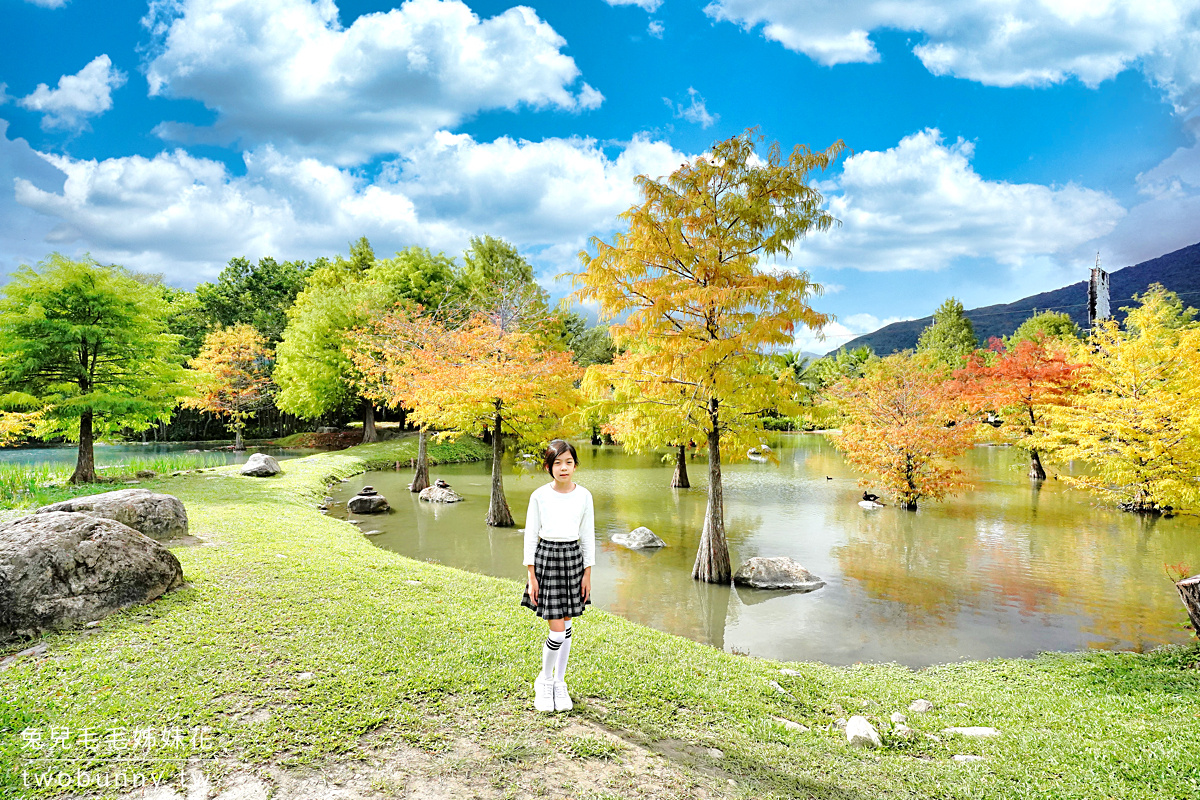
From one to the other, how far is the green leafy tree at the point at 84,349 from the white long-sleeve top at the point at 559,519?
58.0 feet

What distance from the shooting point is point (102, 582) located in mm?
6086

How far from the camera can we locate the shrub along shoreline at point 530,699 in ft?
13.2

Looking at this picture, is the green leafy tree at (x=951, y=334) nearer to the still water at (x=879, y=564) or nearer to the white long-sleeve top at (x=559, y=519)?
the still water at (x=879, y=564)

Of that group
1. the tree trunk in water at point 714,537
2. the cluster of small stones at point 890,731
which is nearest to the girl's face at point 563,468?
the cluster of small stones at point 890,731

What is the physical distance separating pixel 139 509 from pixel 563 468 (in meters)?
8.92

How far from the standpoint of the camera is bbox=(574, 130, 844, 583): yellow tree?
34.5 ft

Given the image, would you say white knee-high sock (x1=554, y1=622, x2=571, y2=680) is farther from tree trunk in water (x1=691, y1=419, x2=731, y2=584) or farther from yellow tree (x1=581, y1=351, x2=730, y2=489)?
tree trunk in water (x1=691, y1=419, x2=731, y2=584)

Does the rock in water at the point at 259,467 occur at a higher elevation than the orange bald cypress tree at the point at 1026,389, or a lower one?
lower

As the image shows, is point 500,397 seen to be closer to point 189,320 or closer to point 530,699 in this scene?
point 530,699

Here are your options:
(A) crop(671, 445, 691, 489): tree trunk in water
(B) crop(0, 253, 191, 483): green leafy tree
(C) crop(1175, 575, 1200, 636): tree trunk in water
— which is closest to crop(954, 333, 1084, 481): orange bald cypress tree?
(A) crop(671, 445, 691, 489): tree trunk in water

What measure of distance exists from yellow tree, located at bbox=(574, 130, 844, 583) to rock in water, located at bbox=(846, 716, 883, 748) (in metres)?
6.42

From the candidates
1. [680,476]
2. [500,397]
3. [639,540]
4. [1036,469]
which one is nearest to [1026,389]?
[1036,469]

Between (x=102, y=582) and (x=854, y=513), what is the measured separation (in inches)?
738

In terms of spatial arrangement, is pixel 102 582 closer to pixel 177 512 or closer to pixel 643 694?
pixel 177 512
